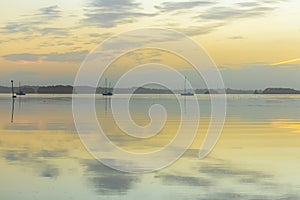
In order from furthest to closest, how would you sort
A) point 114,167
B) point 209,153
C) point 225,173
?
point 209,153
point 114,167
point 225,173

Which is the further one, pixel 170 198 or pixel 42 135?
pixel 42 135

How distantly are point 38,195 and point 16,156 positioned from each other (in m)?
5.15

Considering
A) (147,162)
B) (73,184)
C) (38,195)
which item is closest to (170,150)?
(147,162)

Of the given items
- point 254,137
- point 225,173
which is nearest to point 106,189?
point 225,173

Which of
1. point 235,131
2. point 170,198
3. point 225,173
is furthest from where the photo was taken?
point 235,131

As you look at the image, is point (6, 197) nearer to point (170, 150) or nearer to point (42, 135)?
point (170, 150)

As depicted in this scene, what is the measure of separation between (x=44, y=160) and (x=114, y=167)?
2283 millimetres

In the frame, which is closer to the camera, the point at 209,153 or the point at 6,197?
the point at 6,197

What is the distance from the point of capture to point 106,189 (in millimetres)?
12125

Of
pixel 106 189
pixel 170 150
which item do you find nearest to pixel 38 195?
pixel 106 189

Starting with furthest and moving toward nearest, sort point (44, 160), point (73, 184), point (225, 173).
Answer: point (44, 160) → point (225, 173) → point (73, 184)

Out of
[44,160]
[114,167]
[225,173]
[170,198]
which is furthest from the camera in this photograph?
[44,160]

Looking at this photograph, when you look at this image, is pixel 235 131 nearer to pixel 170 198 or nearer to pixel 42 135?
pixel 42 135

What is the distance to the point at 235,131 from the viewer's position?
23891mm
